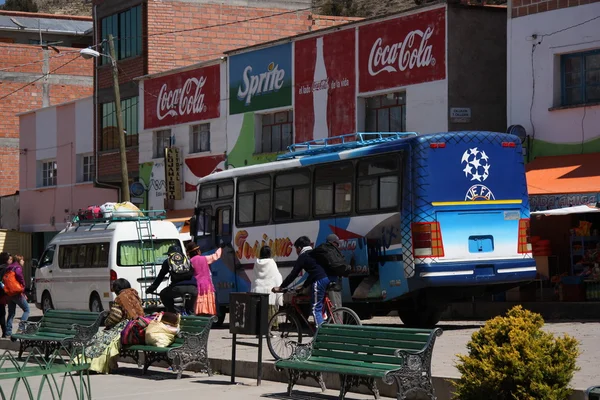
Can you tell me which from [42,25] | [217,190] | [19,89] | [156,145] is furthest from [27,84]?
[217,190]

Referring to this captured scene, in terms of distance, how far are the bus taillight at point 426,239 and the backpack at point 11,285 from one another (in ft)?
25.7

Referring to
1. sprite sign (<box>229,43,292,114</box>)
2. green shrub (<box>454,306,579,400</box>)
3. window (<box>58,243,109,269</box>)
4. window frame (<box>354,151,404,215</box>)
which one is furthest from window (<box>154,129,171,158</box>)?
green shrub (<box>454,306,579,400</box>)

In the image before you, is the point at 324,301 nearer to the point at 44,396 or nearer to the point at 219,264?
the point at 44,396

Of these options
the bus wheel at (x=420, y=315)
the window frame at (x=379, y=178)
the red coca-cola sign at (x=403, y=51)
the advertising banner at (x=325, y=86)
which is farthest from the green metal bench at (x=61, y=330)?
the advertising banner at (x=325, y=86)

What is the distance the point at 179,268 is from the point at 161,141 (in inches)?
800

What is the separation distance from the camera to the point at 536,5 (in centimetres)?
2584

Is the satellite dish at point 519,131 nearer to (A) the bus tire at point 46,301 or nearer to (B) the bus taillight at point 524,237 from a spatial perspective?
(B) the bus taillight at point 524,237

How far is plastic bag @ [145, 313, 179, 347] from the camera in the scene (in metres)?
15.7

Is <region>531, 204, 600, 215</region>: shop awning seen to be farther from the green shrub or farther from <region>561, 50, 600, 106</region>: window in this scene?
the green shrub

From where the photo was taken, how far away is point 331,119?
103 ft

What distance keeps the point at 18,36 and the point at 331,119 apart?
4595 cm

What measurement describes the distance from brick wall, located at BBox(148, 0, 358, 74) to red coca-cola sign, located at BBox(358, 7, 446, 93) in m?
12.6

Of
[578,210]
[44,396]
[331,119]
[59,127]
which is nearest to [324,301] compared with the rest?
[44,396]

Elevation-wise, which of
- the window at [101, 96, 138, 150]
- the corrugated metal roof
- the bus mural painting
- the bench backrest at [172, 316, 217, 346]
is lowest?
the bench backrest at [172, 316, 217, 346]
